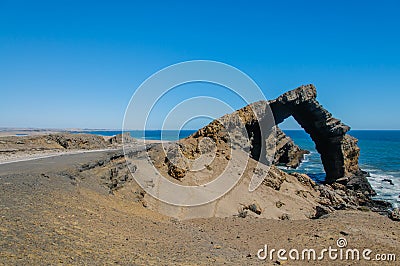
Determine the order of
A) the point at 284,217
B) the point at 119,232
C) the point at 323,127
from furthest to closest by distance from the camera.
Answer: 1. the point at 323,127
2. the point at 284,217
3. the point at 119,232

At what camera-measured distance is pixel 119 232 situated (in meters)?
9.19

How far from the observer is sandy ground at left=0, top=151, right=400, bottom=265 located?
274 inches

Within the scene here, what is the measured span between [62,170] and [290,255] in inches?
462

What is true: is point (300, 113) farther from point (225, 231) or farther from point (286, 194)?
point (225, 231)

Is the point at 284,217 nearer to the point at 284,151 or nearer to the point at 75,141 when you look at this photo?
the point at 75,141

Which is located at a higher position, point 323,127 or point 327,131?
point 323,127

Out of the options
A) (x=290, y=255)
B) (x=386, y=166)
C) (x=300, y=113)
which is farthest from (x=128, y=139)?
(x=386, y=166)

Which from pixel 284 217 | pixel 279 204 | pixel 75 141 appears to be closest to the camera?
pixel 284 217

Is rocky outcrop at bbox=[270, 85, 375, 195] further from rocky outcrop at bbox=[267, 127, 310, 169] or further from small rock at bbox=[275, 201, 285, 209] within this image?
rocky outcrop at bbox=[267, 127, 310, 169]

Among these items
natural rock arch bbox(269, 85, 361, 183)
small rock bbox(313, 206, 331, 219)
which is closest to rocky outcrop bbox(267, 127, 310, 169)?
natural rock arch bbox(269, 85, 361, 183)

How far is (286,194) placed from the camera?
2256cm

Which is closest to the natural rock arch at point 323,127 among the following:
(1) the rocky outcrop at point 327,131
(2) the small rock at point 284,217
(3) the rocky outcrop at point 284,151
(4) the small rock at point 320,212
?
(1) the rocky outcrop at point 327,131

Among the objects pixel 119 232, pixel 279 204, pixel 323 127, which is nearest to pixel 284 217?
pixel 279 204

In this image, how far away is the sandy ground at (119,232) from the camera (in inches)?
274
